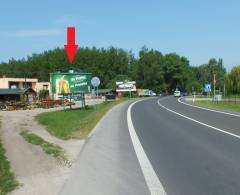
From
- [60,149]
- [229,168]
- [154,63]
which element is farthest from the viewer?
[154,63]

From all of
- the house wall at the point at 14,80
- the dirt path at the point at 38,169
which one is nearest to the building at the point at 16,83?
the house wall at the point at 14,80

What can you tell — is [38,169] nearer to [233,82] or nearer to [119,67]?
[233,82]

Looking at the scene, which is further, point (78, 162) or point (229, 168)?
point (78, 162)

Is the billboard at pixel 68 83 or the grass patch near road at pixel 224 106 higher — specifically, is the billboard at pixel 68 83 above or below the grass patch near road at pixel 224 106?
above

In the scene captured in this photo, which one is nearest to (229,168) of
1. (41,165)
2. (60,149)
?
(41,165)

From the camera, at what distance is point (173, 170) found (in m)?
11.0

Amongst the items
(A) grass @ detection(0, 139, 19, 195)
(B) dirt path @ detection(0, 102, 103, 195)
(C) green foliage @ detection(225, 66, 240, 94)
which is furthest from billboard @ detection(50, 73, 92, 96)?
(C) green foliage @ detection(225, 66, 240, 94)

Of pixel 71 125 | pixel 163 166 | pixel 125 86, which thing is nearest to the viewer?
pixel 163 166

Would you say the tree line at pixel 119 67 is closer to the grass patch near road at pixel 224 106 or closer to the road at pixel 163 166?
the grass patch near road at pixel 224 106

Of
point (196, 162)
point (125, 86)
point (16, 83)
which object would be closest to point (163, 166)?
point (196, 162)

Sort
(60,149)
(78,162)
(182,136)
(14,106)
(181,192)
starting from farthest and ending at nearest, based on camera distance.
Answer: (14,106) → (182,136) → (60,149) → (78,162) → (181,192)

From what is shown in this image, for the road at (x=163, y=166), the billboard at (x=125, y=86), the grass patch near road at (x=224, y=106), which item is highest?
the billboard at (x=125, y=86)

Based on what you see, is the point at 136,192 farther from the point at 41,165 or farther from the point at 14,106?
the point at 14,106

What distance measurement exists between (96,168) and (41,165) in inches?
70.7
